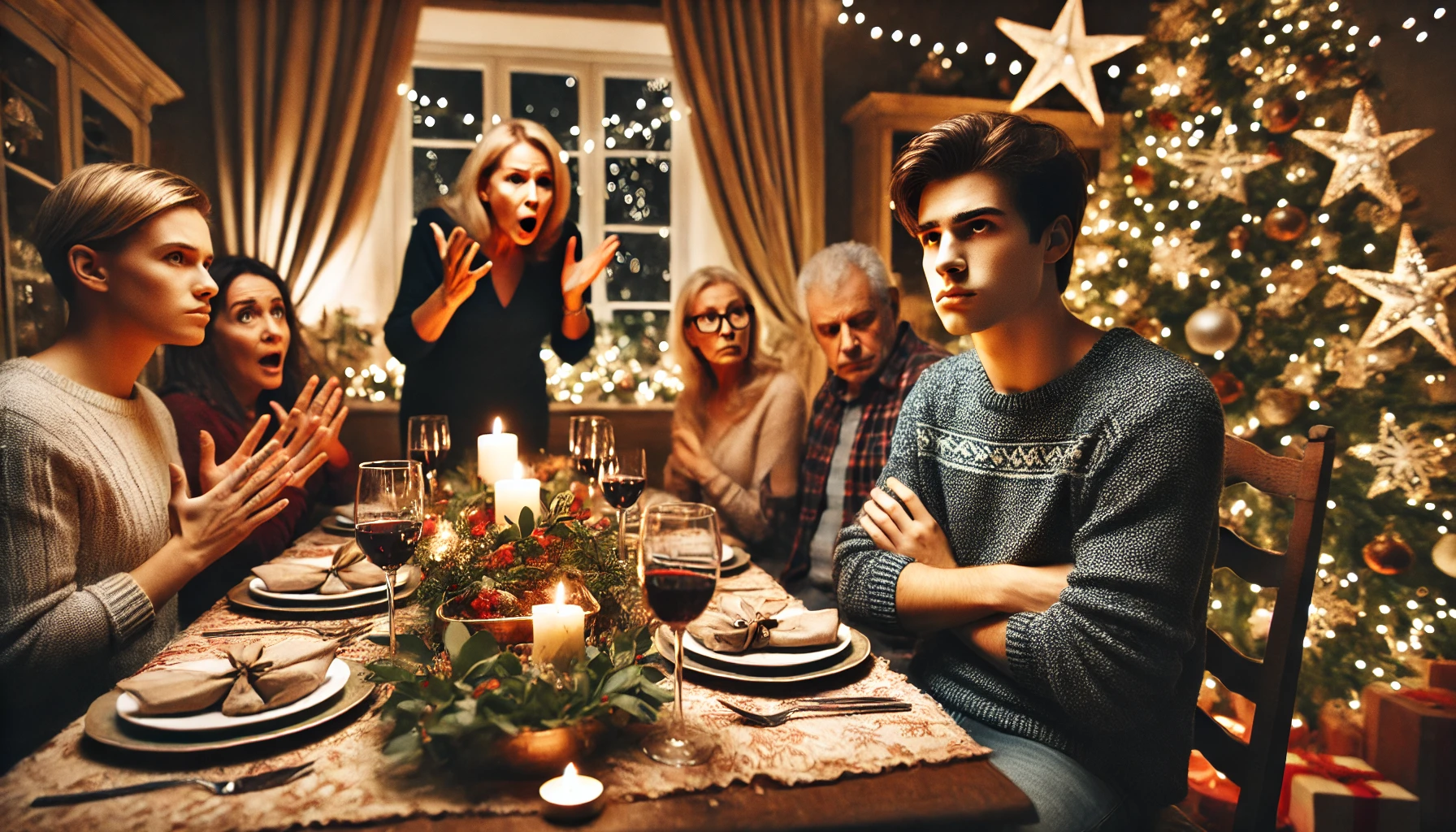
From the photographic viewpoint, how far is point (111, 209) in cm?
128

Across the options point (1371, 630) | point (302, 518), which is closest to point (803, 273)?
point (302, 518)

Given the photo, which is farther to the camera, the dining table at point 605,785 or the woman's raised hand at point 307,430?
the woman's raised hand at point 307,430

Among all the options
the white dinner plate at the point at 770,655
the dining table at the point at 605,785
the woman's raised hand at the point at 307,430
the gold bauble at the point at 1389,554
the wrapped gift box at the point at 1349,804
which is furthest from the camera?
the gold bauble at the point at 1389,554

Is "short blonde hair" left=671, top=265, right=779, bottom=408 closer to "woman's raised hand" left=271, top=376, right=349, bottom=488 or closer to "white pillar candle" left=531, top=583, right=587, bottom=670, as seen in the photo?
"woman's raised hand" left=271, top=376, right=349, bottom=488

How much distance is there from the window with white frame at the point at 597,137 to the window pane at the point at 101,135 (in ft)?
4.13

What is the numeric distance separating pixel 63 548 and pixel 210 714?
0.55 m

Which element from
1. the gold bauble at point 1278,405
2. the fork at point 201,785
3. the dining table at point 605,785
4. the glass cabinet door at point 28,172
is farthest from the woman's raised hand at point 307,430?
the gold bauble at point 1278,405

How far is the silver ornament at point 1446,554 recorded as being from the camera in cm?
236

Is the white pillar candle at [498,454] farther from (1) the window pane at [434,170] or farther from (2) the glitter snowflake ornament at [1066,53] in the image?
(1) the window pane at [434,170]

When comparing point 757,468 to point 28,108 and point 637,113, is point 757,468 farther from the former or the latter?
point 637,113

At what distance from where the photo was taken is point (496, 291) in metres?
2.47

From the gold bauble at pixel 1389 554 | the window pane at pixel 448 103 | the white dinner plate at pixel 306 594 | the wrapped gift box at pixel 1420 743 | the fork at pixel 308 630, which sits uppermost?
the window pane at pixel 448 103

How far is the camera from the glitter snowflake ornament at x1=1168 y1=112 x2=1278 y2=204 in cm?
283

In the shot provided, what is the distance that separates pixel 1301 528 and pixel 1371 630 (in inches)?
73.4
